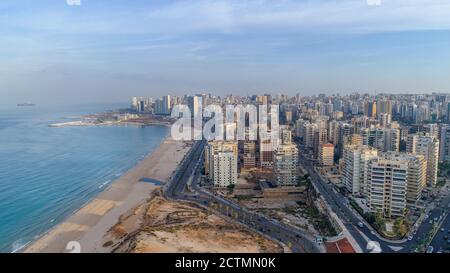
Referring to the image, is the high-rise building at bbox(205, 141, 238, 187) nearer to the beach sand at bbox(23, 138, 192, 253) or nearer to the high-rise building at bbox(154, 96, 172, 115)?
the beach sand at bbox(23, 138, 192, 253)

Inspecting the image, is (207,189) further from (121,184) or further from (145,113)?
(145,113)

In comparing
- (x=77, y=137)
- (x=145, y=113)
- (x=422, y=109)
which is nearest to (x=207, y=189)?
(x=77, y=137)

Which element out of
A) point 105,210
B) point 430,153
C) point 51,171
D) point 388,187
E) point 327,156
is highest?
point 430,153

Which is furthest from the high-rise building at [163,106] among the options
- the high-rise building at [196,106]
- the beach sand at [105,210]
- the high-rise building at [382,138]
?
the high-rise building at [382,138]

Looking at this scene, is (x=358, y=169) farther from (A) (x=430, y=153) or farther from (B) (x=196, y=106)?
(B) (x=196, y=106)

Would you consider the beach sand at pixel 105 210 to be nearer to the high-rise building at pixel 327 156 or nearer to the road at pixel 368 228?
the road at pixel 368 228

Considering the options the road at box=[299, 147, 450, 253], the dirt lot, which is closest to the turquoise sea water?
the dirt lot

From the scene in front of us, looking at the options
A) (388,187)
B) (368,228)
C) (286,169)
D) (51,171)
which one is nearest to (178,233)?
(368,228)
